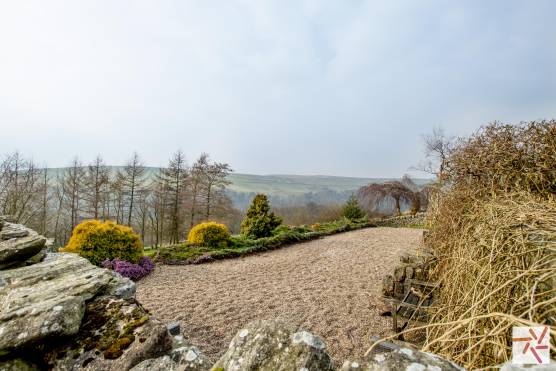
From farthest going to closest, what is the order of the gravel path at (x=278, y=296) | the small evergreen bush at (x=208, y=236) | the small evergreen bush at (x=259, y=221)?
the small evergreen bush at (x=259, y=221), the small evergreen bush at (x=208, y=236), the gravel path at (x=278, y=296)

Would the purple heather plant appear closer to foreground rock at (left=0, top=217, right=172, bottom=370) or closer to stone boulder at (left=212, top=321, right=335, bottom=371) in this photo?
foreground rock at (left=0, top=217, right=172, bottom=370)

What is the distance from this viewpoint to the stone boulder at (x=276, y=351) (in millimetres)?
1371

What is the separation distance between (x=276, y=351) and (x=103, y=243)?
28.9ft

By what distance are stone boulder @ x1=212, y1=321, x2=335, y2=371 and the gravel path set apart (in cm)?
191

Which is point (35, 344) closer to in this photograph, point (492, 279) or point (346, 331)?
point (492, 279)

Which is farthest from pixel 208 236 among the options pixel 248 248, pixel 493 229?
pixel 493 229

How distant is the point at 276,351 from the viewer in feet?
4.71

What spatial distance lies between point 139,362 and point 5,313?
1208mm

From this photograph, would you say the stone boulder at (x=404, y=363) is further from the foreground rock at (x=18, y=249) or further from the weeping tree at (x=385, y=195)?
the weeping tree at (x=385, y=195)

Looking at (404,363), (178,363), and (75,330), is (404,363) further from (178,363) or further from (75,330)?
(75,330)

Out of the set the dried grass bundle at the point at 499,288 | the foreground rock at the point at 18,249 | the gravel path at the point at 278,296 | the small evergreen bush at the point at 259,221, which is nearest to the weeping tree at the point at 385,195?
the small evergreen bush at the point at 259,221

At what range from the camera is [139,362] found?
1.68m

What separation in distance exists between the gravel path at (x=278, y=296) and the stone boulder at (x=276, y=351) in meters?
1.91

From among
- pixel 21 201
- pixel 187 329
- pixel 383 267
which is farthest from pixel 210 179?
pixel 187 329
